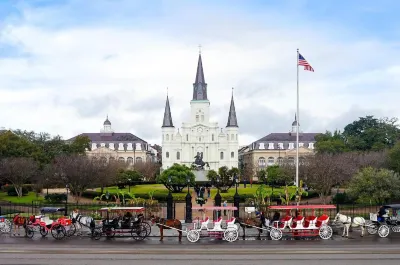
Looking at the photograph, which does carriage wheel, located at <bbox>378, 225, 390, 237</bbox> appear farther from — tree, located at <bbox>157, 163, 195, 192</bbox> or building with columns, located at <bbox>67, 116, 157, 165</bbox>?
building with columns, located at <bbox>67, 116, 157, 165</bbox>

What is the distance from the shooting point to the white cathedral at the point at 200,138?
134m

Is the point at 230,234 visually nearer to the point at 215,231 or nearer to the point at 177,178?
the point at 215,231

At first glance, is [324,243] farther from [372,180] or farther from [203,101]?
[203,101]

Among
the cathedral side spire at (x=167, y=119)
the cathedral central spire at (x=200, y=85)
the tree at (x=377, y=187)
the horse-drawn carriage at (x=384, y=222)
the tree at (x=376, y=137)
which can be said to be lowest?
the horse-drawn carriage at (x=384, y=222)

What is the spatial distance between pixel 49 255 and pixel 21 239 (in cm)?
659

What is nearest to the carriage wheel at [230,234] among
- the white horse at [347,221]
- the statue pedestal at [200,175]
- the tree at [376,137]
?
the white horse at [347,221]

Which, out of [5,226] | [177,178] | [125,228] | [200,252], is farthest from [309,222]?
[177,178]

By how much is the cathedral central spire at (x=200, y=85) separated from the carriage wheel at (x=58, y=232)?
11186 centimetres

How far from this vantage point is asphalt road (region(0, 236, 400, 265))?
55.4 feet

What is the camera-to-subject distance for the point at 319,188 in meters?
53.2

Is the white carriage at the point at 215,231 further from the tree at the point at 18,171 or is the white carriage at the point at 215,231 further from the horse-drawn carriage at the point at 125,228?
the tree at the point at 18,171

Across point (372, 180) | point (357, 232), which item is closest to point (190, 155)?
point (372, 180)

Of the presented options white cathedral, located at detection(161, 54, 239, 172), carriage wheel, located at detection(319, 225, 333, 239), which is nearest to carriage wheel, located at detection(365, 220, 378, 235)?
carriage wheel, located at detection(319, 225, 333, 239)

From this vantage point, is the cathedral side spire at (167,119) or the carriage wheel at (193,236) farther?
the cathedral side spire at (167,119)
